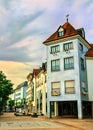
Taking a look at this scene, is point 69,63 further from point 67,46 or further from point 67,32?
point 67,32

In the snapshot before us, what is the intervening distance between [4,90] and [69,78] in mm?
23466

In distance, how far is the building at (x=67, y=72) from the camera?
134 feet

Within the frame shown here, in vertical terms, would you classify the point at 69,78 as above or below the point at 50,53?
below

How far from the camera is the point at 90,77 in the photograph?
43.8m

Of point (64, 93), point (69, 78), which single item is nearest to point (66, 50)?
point (69, 78)

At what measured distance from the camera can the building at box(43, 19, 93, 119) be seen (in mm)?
40766

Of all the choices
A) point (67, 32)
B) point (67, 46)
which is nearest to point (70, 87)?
point (67, 46)

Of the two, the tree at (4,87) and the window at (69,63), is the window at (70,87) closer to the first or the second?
the window at (69,63)

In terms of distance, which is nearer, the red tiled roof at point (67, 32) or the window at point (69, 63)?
the window at point (69, 63)

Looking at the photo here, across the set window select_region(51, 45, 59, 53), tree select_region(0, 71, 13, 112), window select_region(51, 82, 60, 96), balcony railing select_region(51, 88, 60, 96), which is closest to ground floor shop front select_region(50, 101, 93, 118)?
balcony railing select_region(51, 88, 60, 96)

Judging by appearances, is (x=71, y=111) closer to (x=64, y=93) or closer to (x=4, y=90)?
(x=64, y=93)

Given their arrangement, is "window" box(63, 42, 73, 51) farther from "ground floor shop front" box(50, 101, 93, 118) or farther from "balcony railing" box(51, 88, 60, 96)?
"ground floor shop front" box(50, 101, 93, 118)

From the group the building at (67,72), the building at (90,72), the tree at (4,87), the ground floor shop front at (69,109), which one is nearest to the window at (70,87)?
the building at (67,72)

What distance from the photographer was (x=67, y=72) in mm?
42031
